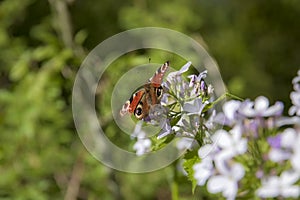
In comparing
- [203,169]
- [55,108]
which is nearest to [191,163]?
[203,169]

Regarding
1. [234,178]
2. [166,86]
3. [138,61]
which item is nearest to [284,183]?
[234,178]

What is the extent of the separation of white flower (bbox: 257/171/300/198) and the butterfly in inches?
7.0

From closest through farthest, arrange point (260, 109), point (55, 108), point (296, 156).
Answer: point (296, 156)
point (260, 109)
point (55, 108)

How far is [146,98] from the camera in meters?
0.82

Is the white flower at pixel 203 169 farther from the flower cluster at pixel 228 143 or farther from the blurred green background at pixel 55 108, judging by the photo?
the blurred green background at pixel 55 108

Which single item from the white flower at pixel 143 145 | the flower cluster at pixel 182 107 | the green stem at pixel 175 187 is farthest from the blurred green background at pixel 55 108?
the flower cluster at pixel 182 107

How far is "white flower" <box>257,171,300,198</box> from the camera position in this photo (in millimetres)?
820

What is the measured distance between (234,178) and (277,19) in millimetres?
3189

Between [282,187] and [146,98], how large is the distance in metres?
0.21

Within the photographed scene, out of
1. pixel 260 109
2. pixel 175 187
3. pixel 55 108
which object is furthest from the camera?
pixel 55 108

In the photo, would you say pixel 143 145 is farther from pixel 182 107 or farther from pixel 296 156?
pixel 296 156

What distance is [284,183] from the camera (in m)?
0.83

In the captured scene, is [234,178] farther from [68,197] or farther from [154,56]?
[68,197]

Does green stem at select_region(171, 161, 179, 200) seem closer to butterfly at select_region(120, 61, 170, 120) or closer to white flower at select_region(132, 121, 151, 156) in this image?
white flower at select_region(132, 121, 151, 156)
